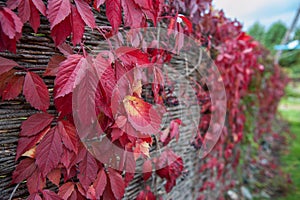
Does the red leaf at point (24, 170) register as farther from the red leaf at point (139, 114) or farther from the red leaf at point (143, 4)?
the red leaf at point (143, 4)

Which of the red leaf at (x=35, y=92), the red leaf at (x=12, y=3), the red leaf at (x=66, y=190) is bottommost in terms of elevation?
the red leaf at (x=66, y=190)

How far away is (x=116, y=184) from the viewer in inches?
42.1

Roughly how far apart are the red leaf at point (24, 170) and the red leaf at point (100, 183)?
239 millimetres

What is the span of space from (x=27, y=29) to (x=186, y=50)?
3.78ft

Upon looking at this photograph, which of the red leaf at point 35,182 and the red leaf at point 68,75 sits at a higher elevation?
the red leaf at point 68,75

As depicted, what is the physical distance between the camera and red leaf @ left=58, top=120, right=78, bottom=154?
2.97ft

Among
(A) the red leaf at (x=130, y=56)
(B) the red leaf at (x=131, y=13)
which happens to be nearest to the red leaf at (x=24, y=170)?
(A) the red leaf at (x=130, y=56)

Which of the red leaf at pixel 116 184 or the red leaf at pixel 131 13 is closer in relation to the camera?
the red leaf at pixel 131 13

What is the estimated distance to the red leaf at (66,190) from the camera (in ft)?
3.21

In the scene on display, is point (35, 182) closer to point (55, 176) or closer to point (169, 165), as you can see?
point (55, 176)

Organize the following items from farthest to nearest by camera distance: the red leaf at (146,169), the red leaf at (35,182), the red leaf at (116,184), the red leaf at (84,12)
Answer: the red leaf at (146,169) → the red leaf at (116,184) → the red leaf at (35,182) → the red leaf at (84,12)

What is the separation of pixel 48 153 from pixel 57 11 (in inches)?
17.5

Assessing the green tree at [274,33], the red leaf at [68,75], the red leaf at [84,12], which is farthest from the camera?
the green tree at [274,33]

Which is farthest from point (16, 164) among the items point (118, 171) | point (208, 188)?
point (208, 188)
